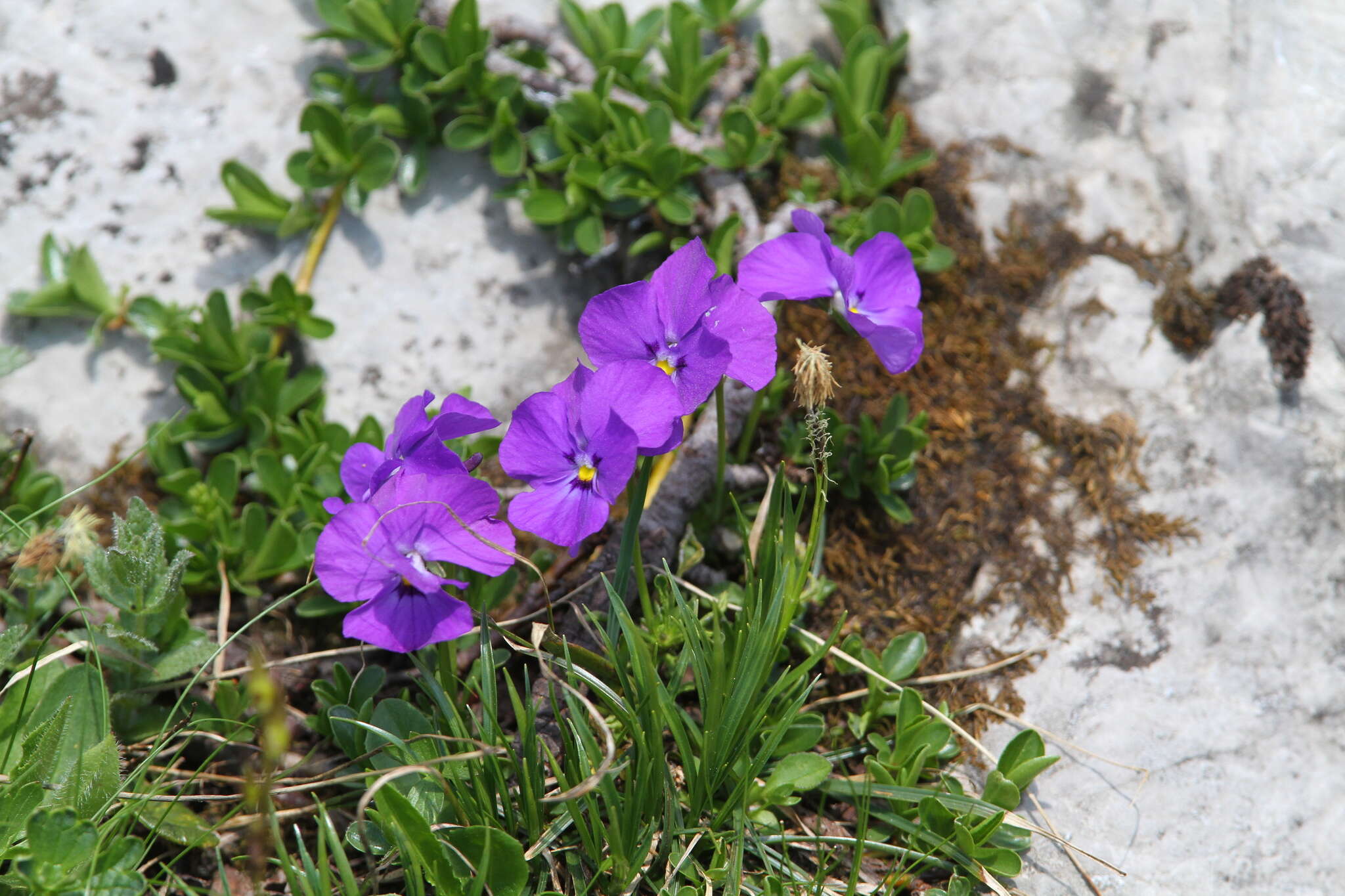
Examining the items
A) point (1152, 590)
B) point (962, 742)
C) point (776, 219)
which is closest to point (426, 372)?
point (776, 219)

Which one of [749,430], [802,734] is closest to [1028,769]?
[802,734]

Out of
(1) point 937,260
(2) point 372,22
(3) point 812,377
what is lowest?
(1) point 937,260

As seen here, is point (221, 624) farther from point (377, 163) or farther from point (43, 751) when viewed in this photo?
point (377, 163)

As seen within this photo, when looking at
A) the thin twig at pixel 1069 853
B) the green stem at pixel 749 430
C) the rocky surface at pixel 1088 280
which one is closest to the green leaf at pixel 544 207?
the rocky surface at pixel 1088 280

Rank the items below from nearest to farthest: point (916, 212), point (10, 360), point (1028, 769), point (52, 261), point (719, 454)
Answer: point (1028, 769), point (719, 454), point (10, 360), point (916, 212), point (52, 261)

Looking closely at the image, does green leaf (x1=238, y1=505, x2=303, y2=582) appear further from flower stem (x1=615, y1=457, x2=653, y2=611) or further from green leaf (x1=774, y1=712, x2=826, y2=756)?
green leaf (x1=774, y1=712, x2=826, y2=756)
